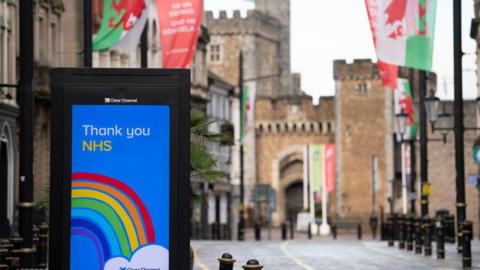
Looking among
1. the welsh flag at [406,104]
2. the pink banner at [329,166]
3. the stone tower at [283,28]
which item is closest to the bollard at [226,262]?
the welsh flag at [406,104]

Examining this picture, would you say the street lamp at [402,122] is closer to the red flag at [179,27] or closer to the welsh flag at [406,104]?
the welsh flag at [406,104]

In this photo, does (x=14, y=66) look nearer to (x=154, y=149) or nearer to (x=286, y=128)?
(x=154, y=149)

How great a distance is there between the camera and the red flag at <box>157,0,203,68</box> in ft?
112

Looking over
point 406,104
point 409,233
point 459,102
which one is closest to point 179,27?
point 459,102

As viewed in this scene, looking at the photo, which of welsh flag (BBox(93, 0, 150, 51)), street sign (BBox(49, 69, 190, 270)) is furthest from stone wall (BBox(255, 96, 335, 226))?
street sign (BBox(49, 69, 190, 270))

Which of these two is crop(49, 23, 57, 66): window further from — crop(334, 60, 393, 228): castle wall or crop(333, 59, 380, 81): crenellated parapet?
crop(333, 59, 380, 81): crenellated parapet

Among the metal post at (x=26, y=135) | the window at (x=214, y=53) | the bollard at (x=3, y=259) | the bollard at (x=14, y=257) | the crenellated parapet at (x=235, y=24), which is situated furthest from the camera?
the crenellated parapet at (x=235, y=24)

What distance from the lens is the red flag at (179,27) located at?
1342 inches

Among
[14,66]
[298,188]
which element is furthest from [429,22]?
[298,188]

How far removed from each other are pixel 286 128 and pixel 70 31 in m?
73.5

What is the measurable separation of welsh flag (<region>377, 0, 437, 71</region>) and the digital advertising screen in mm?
17756

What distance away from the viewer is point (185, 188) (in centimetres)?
1256

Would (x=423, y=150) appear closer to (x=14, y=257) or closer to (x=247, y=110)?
(x=247, y=110)

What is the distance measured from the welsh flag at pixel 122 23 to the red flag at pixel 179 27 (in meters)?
5.20
